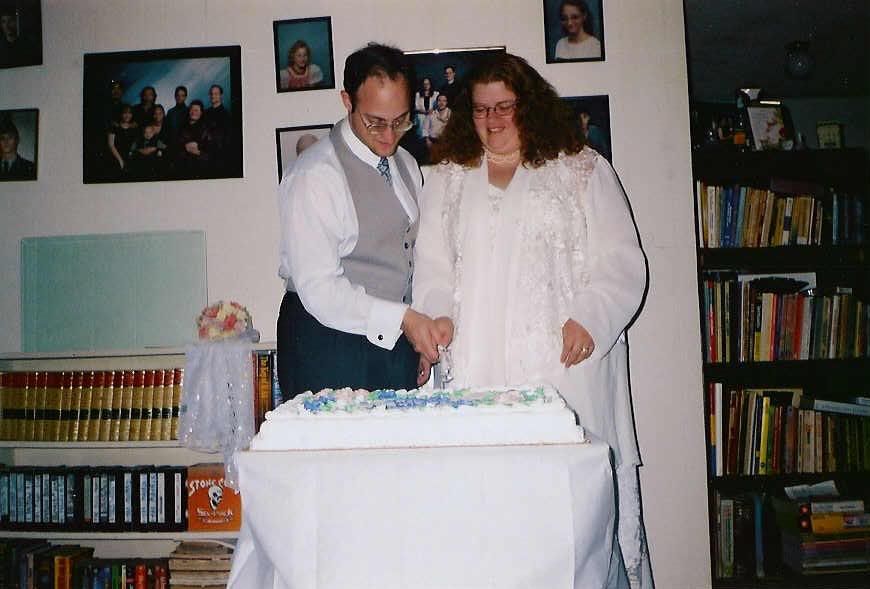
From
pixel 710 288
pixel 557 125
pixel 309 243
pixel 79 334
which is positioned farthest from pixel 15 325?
pixel 710 288

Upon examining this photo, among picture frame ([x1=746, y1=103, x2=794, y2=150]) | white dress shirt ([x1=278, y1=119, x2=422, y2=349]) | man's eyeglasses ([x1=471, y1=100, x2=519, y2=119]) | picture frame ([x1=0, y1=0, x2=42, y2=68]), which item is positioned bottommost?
white dress shirt ([x1=278, y1=119, x2=422, y2=349])

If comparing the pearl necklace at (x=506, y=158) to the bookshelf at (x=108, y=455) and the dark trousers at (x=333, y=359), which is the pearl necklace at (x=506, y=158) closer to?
the dark trousers at (x=333, y=359)

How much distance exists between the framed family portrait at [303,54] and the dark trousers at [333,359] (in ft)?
3.49

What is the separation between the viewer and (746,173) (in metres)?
2.60

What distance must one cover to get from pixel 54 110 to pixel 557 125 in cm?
206

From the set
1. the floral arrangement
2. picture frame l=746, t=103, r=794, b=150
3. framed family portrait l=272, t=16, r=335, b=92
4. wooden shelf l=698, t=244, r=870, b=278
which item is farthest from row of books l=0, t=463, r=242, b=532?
picture frame l=746, t=103, r=794, b=150

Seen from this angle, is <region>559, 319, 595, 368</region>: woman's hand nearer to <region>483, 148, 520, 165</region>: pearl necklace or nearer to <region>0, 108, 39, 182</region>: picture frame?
<region>483, 148, 520, 165</region>: pearl necklace

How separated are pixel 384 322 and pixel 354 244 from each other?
0.91ft

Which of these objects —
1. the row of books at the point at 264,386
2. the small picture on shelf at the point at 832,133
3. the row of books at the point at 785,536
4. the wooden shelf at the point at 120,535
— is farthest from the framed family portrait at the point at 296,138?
the small picture on shelf at the point at 832,133

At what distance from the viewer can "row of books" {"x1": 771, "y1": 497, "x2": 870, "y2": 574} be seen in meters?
2.38

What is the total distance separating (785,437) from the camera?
2484mm

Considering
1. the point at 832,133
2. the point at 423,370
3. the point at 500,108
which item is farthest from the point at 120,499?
the point at 832,133

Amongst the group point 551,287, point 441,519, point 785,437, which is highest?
point 551,287

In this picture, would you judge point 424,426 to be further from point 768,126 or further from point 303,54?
point 768,126
